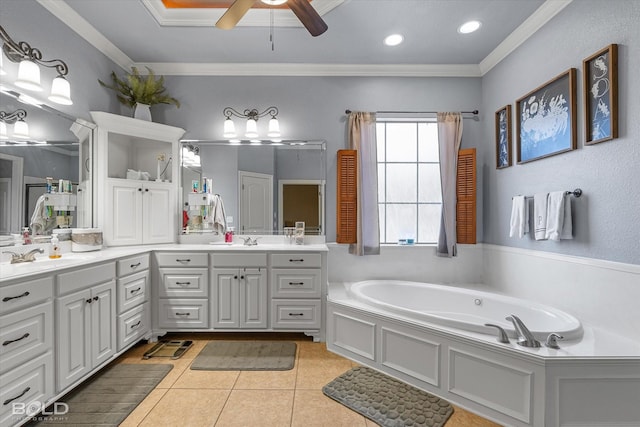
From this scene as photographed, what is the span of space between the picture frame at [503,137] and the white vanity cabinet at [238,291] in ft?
8.16

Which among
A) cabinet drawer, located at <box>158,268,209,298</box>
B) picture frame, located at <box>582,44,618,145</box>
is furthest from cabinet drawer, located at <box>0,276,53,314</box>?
picture frame, located at <box>582,44,618,145</box>

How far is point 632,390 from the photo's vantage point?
149 centimetres

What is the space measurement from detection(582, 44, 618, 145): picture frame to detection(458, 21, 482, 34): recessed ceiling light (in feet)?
3.00

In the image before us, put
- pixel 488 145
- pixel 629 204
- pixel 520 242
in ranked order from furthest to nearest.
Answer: pixel 488 145, pixel 520 242, pixel 629 204

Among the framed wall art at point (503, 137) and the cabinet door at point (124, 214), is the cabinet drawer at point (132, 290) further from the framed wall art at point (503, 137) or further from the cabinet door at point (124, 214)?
the framed wall art at point (503, 137)

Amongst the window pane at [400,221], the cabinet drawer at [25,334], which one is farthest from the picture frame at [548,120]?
the cabinet drawer at [25,334]

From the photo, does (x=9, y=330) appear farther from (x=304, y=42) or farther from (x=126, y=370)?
(x=304, y=42)

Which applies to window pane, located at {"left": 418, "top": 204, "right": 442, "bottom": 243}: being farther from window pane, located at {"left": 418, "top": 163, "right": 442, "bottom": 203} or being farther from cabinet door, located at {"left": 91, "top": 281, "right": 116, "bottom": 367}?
cabinet door, located at {"left": 91, "top": 281, "right": 116, "bottom": 367}

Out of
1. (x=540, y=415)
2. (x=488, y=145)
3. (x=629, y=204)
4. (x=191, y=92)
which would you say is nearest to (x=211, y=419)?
(x=540, y=415)

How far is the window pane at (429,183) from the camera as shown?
333 centimetres

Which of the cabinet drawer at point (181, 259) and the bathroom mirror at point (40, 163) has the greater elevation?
the bathroom mirror at point (40, 163)

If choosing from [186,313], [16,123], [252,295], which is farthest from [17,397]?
[16,123]

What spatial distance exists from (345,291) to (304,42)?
94.2 inches

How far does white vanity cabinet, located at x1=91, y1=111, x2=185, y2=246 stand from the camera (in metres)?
2.71
